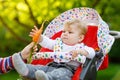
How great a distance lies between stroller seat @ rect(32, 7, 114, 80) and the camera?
163 inches

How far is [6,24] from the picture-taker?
6594 mm

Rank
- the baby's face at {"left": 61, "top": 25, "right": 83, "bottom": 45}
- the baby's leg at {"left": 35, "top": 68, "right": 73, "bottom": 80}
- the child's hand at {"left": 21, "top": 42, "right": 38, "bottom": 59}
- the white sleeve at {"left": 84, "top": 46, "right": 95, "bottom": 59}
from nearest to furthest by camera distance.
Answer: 1. the baby's leg at {"left": 35, "top": 68, "right": 73, "bottom": 80}
2. the child's hand at {"left": 21, "top": 42, "right": 38, "bottom": 59}
3. the white sleeve at {"left": 84, "top": 46, "right": 95, "bottom": 59}
4. the baby's face at {"left": 61, "top": 25, "right": 83, "bottom": 45}

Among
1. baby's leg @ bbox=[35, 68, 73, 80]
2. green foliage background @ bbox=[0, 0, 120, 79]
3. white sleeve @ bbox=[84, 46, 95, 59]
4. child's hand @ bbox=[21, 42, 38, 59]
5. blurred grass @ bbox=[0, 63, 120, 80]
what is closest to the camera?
baby's leg @ bbox=[35, 68, 73, 80]

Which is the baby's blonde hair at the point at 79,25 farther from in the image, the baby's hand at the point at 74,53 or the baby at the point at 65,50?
the baby's hand at the point at 74,53

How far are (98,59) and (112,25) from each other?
2536 millimetres

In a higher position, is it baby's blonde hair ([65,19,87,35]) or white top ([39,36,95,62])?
baby's blonde hair ([65,19,87,35])

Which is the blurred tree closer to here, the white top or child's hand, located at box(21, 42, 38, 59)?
the white top

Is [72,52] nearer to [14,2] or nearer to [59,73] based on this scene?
[59,73]

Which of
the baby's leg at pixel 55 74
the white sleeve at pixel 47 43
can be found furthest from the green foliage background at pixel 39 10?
the baby's leg at pixel 55 74

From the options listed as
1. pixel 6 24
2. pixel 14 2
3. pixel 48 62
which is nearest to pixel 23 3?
pixel 14 2

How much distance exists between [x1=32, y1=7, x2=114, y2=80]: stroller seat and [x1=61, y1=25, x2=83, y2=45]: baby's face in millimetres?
87

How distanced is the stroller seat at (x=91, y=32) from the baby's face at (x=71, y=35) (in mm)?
87

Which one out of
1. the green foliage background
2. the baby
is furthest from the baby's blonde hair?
the green foliage background

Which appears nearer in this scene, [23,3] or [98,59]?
[98,59]
